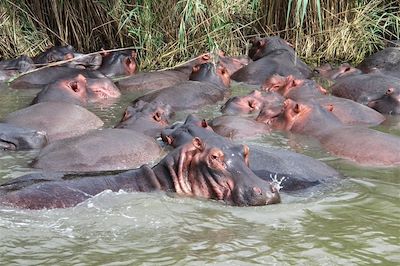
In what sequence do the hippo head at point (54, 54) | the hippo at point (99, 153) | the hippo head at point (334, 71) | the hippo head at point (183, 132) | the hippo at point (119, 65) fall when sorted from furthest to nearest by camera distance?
the hippo head at point (54, 54) → the hippo at point (119, 65) → the hippo head at point (334, 71) → the hippo head at point (183, 132) → the hippo at point (99, 153)

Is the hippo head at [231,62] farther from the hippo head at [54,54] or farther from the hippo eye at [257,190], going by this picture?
the hippo eye at [257,190]

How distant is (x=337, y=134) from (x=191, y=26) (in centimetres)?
391

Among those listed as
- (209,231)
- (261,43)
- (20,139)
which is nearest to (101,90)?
(20,139)

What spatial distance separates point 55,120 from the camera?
6617mm

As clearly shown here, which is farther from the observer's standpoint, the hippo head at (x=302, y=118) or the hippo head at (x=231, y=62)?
the hippo head at (x=231, y=62)

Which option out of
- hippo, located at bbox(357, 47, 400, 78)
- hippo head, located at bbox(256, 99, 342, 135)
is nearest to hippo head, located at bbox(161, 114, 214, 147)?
hippo head, located at bbox(256, 99, 342, 135)

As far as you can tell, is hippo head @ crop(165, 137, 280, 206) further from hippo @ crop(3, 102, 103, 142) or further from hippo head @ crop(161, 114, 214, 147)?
hippo @ crop(3, 102, 103, 142)

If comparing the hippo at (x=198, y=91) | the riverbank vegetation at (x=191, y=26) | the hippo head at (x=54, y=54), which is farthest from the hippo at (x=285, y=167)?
the hippo head at (x=54, y=54)

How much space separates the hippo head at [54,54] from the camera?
33.2 feet

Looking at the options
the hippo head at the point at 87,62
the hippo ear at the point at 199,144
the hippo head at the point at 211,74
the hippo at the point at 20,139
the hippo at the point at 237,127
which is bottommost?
the hippo head at the point at 87,62

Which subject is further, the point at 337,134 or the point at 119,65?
the point at 119,65

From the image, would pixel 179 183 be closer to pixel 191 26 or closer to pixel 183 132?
pixel 183 132

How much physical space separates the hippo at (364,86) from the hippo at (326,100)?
14.2 inches

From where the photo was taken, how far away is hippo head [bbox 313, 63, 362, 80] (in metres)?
9.32
